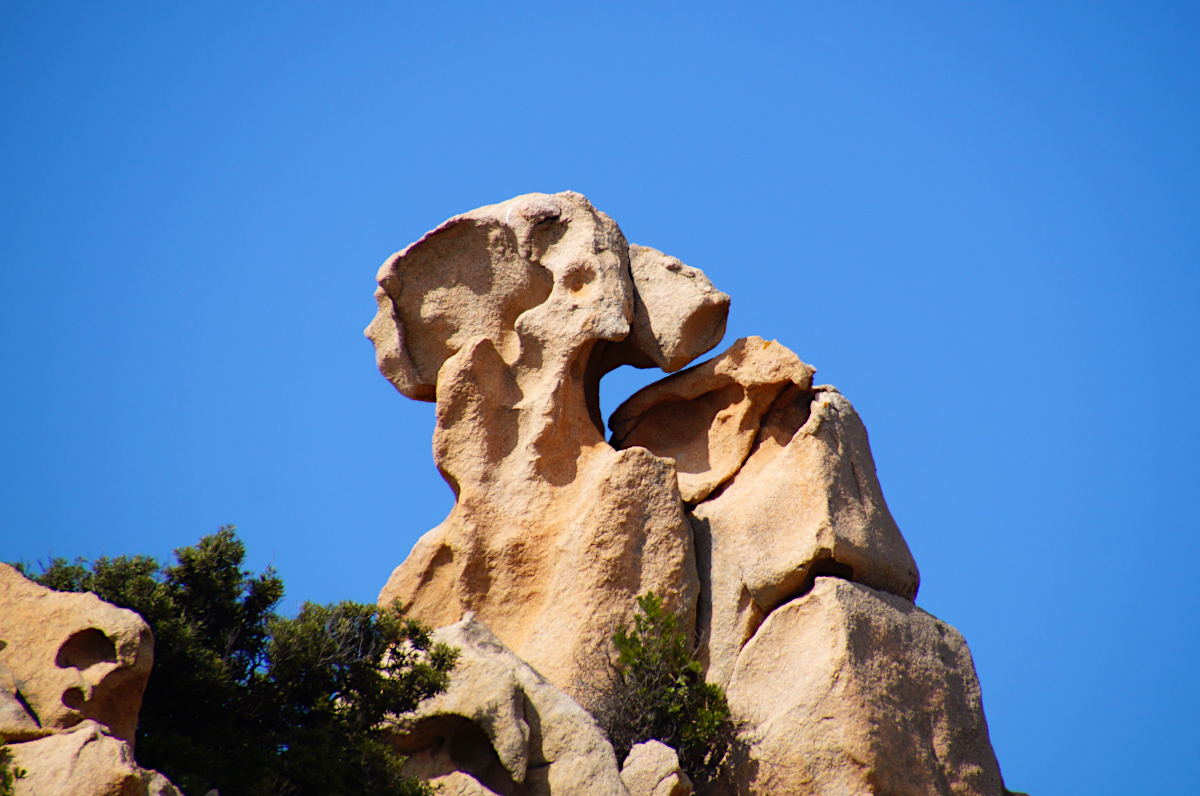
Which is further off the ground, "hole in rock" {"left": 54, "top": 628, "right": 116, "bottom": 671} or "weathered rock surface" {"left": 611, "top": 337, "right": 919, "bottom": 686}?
"weathered rock surface" {"left": 611, "top": 337, "right": 919, "bottom": 686}

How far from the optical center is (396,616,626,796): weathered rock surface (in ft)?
38.9

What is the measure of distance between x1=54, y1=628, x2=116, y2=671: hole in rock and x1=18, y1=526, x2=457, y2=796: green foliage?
128 centimetres

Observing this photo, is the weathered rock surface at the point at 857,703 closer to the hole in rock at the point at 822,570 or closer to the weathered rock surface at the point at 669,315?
the hole in rock at the point at 822,570

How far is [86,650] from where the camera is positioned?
9648 millimetres

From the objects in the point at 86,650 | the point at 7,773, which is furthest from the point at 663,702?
the point at 7,773

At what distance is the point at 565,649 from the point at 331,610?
3.26 m

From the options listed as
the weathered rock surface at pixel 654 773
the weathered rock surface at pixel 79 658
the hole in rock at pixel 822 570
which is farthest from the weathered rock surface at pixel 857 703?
the weathered rock surface at pixel 79 658

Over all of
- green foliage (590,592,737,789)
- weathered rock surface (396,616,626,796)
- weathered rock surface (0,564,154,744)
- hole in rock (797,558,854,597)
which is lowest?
weathered rock surface (0,564,154,744)

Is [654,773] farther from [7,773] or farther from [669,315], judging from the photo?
[669,315]

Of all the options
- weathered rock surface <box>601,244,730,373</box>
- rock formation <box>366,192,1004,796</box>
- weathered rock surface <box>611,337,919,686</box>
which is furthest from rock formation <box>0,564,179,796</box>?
weathered rock surface <box>601,244,730,373</box>

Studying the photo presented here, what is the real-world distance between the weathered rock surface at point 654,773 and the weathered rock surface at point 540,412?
189 cm

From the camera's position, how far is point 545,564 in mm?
15609

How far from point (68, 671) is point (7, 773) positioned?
141 cm

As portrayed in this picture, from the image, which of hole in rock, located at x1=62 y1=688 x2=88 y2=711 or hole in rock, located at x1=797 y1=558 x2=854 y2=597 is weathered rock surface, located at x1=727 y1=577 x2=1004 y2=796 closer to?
hole in rock, located at x1=797 y1=558 x2=854 y2=597
